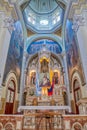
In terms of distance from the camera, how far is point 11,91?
1141cm

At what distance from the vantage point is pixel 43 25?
58.3ft

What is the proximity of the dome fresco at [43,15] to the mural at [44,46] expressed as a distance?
1423 millimetres

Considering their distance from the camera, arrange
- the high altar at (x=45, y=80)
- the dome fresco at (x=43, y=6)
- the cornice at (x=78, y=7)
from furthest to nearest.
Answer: the dome fresco at (x=43, y=6) → the high altar at (x=45, y=80) → the cornice at (x=78, y=7)

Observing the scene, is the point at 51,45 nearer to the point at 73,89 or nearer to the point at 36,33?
the point at 36,33

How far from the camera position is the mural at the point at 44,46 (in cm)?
1631

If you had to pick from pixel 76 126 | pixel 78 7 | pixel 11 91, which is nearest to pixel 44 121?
pixel 76 126

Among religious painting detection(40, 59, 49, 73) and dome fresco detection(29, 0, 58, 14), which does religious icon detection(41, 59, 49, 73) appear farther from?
dome fresco detection(29, 0, 58, 14)

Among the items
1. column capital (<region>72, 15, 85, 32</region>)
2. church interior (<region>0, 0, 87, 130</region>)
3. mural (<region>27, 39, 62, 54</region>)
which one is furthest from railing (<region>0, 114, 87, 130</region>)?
mural (<region>27, 39, 62, 54</region>)

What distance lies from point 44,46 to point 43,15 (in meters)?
5.20

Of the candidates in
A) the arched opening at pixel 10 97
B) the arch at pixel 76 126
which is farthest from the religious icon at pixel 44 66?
the arch at pixel 76 126

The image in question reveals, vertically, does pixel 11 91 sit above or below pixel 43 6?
below

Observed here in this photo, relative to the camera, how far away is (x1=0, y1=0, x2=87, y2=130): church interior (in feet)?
17.7

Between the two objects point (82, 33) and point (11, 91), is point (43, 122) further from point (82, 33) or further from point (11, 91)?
point (11, 91)

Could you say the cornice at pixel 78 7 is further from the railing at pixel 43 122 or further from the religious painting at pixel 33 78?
the religious painting at pixel 33 78
